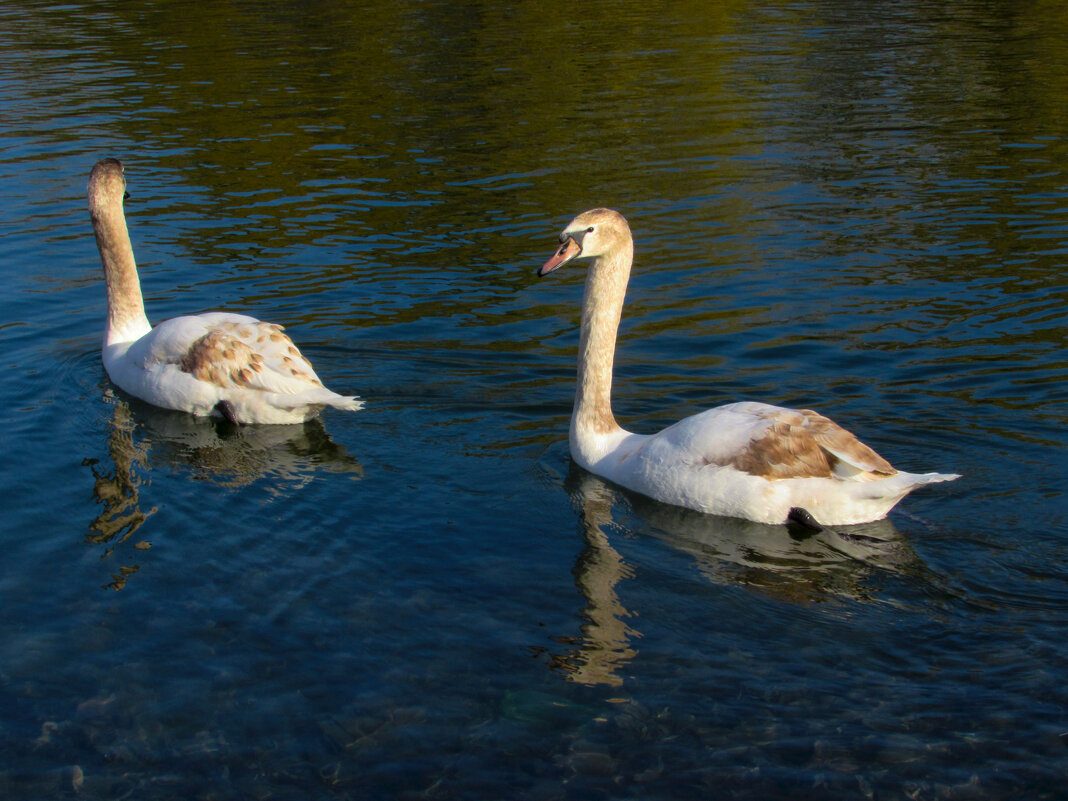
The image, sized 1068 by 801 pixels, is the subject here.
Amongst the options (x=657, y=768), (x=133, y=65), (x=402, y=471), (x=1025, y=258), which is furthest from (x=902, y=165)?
(x=133, y=65)

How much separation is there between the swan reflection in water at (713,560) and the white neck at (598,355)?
19.6 inches

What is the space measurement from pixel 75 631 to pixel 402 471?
2.74 m

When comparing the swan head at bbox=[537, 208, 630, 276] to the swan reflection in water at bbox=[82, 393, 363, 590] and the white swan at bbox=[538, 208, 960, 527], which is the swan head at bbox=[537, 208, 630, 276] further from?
the swan reflection in water at bbox=[82, 393, 363, 590]

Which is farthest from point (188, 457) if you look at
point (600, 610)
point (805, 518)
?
point (805, 518)

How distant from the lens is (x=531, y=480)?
28.7ft

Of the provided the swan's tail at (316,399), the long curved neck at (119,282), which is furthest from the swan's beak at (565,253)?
the long curved neck at (119,282)

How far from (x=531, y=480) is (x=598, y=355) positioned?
111 centimetres

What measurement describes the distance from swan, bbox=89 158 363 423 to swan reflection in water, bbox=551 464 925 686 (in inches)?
101

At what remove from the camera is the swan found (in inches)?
375

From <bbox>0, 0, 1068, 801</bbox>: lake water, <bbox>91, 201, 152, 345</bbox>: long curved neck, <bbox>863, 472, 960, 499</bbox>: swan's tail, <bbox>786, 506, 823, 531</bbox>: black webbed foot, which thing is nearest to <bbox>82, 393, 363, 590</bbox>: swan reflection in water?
<bbox>0, 0, 1068, 801</bbox>: lake water

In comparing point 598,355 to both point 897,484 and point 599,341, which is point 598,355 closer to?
point 599,341

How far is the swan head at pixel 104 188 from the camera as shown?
37.3ft

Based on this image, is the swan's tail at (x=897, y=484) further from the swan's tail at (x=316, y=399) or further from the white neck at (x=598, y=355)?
the swan's tail at (x=316, y=399)

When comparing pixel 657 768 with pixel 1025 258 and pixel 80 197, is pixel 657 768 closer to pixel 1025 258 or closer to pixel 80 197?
pixel 1025 258
